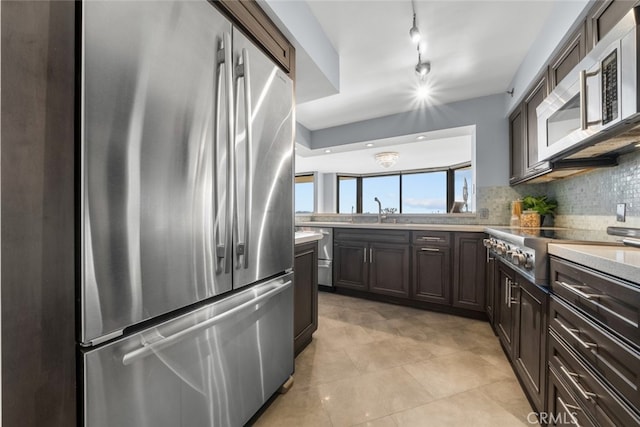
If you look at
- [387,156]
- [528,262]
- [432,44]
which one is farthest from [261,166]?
[387,156]

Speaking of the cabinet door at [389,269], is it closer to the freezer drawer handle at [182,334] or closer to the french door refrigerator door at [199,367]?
the french door refrigerator door at [199,367]

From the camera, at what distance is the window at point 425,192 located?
705 centimetres

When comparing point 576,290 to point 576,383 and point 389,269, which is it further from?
point 389,269

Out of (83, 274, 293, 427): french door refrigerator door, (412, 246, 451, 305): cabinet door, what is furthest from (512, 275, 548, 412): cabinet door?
(83, 274, 293, 427): french door refrigerator door

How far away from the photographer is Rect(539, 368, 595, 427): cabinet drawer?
0.99 metres

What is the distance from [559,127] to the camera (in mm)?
1701

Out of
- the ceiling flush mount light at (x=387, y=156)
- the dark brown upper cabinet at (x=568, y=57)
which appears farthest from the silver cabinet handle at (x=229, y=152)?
the ceiling flush mount light at (x=387, y=156)

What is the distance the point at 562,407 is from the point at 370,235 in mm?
2281

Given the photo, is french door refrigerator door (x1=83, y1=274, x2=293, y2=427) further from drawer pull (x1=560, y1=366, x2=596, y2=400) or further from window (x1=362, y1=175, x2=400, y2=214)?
window (x1=362, y1=175, x2=400, y2=214)

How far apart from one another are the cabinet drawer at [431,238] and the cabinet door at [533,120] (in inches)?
37.1

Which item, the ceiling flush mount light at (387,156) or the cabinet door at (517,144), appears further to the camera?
the ceiling flush mount light at (387,156)

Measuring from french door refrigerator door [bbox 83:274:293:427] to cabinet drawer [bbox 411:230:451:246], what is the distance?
6.27 feet

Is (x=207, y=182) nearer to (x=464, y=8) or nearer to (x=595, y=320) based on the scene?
(x=595, y=320)

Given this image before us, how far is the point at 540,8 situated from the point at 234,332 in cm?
279
